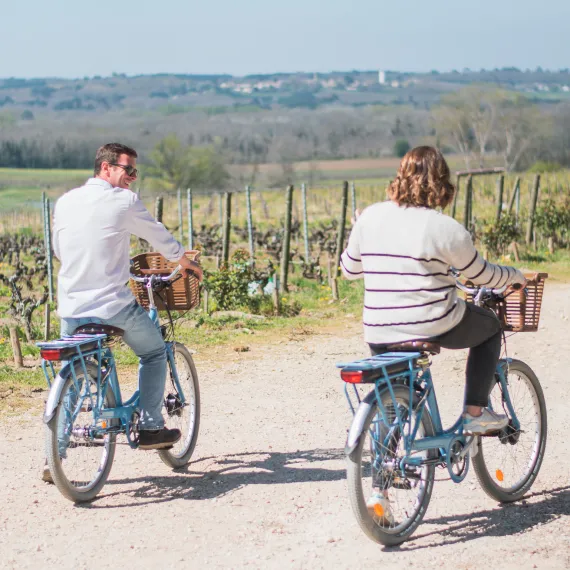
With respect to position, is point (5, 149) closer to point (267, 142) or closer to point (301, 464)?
point (267, 142)

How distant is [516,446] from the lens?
553cm

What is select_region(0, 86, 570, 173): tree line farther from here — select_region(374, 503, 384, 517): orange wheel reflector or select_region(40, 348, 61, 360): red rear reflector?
select_region(374, 503, 384, 517): orange wheel reflector

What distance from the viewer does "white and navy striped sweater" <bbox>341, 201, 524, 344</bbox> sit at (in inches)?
180

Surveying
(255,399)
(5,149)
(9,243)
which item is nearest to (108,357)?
(255,399)

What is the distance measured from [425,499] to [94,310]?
1.70 m

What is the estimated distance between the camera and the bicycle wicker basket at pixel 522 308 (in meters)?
5.11

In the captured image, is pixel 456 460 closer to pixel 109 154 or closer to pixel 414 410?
pixel 414 410

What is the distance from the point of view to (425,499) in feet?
15.9

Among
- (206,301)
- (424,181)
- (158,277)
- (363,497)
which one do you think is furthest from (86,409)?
(206,301)

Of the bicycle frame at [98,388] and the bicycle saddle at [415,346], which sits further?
the bicycle frame at [98,388]

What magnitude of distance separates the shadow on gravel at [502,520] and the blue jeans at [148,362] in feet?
4.58

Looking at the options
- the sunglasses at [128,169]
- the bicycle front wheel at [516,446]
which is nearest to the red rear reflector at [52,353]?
the sunglasses at [128,169]

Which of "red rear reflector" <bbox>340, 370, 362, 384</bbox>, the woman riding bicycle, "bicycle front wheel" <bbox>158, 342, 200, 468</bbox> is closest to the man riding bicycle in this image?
"bicycle front wheel" <bbox>158, 342, 200, 468</bbox>

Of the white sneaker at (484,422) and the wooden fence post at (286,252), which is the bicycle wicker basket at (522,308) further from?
the wooden fence post at (286,252)
